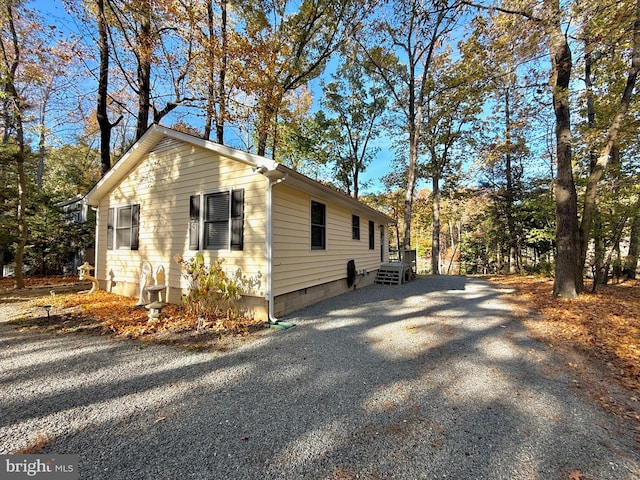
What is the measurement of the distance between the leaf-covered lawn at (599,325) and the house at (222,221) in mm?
4505

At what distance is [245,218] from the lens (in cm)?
527

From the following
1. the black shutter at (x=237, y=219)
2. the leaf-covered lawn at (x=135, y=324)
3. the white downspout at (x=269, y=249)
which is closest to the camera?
the leaf-covered lawn at (x=135, y=324)

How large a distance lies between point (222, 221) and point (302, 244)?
6.00 feet

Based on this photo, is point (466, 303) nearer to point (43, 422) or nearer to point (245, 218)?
point (245, 218)

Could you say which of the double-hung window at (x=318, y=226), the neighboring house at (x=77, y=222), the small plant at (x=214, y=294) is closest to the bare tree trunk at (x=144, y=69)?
the neighboring house at (x=77, y=222)

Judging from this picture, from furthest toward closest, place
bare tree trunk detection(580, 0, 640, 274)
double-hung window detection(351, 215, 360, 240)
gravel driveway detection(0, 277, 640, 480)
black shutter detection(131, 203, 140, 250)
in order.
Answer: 1. double-hung window detection(351, 215, 360, 240)
2. black shutter detection(131, 203, 140, 250)
3. bare tree trunk detection(580, 0, 640, 274)
4. gravel driveway detection(0, 277, 640, 480)

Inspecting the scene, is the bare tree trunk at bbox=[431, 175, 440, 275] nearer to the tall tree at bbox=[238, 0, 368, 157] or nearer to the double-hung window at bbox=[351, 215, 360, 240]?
the double-hung window at bbox=[351, 215, 360, 240]

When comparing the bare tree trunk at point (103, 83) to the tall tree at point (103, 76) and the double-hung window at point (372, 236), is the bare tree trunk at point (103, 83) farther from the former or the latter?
the double-hung window at point (372, 236)

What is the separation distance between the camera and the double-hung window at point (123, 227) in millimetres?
7250

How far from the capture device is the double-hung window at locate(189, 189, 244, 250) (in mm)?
5371

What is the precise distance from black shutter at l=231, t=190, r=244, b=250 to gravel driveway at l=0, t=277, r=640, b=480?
214cm

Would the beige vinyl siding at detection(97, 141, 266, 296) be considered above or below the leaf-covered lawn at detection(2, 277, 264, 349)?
above

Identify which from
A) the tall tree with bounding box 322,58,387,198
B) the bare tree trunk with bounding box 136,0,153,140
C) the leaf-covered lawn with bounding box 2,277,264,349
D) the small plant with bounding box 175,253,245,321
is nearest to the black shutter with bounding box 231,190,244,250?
the small plant with bounding box 175,253,245,321

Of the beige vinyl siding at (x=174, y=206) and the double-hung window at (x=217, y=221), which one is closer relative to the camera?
the beige vinyl siding at (x=174, y=206)
